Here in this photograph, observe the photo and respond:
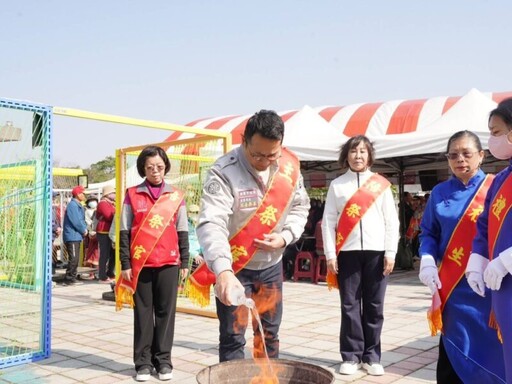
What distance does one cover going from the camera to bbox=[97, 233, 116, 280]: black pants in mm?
9578

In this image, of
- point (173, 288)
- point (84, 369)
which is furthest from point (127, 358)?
point (173, 288)

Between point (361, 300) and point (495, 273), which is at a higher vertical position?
point (495, 273)

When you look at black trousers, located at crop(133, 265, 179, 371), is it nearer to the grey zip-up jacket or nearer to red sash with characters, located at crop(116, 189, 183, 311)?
red sash with characters, located at crop(116, 189, 183, 311)

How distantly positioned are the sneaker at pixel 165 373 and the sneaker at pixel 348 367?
1.29 metres

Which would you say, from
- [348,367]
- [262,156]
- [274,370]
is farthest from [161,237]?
[274,370]

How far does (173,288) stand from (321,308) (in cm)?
319

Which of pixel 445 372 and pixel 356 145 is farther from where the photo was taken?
pixel 356 145

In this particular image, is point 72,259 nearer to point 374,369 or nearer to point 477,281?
point 374,369

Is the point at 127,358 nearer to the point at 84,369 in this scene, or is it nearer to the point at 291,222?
the point at 84,369

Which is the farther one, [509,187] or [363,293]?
[363,293]

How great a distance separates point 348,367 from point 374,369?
0.64ft

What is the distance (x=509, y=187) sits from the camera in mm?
2334

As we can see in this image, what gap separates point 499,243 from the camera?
233 centimetres

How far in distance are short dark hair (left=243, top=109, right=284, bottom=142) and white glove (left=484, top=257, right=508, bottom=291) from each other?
3.52 feet
